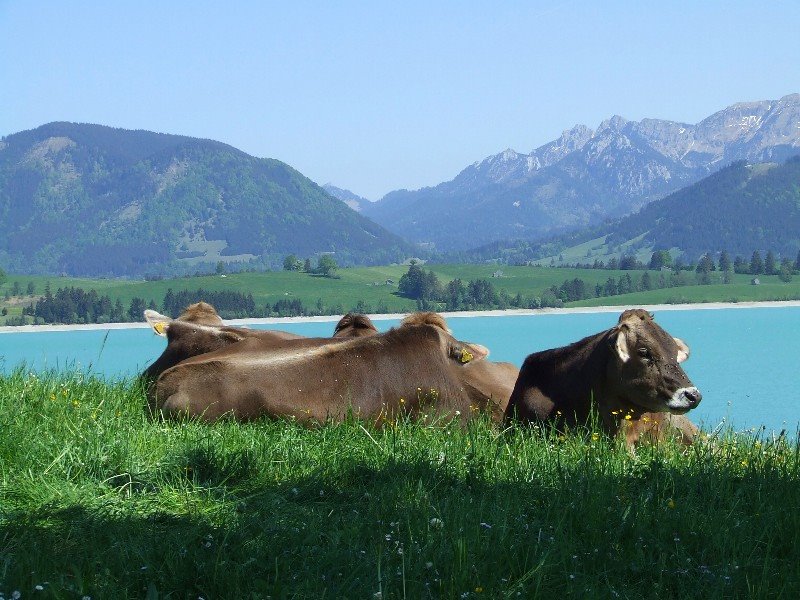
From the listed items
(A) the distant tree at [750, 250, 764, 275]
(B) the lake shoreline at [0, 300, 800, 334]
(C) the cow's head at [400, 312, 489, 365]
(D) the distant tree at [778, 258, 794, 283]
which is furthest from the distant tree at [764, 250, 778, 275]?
(C) the cow's head at [400, 312, 489, 365]

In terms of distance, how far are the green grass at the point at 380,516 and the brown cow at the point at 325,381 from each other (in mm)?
1269

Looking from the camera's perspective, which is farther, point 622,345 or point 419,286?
point 419,286

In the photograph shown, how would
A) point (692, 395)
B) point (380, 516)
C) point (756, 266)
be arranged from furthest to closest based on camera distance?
1. point (756, 266)
2. point (692, 395)
3. point (380, 516)

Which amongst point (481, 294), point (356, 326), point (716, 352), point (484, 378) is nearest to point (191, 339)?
point (356, 326)

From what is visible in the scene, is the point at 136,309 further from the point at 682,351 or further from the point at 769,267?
the point at 682,351

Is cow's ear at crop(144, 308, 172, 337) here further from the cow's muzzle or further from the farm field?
the farm field

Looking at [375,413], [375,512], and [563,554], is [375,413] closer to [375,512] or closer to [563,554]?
[375,512]

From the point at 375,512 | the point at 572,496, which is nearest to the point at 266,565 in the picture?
the point at 375,512

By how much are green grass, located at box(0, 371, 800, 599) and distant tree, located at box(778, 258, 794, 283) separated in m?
160

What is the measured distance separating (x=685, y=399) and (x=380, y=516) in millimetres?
3843

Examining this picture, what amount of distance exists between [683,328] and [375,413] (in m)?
74.6

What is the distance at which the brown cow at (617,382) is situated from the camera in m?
7.85

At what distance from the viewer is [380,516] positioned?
4.59m

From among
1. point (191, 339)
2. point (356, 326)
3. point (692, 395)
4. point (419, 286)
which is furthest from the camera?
point (419, 286)
